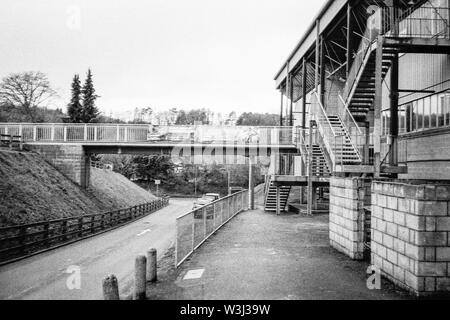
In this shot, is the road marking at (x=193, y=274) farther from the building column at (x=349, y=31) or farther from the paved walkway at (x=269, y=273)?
the building column at (x=349, y=31)

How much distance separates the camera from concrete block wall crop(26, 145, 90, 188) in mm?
25922

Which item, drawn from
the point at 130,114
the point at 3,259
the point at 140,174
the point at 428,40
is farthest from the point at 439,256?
the point at 130,114

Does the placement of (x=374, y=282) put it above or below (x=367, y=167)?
below

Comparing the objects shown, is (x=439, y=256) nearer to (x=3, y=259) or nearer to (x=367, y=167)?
(x=367, y=167)

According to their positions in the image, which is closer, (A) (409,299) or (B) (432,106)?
(A) (409,299)

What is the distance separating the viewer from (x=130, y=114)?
114 meters

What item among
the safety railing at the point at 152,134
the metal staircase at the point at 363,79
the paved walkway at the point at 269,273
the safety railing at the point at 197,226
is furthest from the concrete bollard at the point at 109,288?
the safety railing at the point at 152,134

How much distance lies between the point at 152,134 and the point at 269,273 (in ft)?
61.0

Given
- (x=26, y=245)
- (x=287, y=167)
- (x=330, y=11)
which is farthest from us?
(x=287, y=167)

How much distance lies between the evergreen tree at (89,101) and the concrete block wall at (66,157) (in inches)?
1260

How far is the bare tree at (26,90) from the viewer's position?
4541 centimetres

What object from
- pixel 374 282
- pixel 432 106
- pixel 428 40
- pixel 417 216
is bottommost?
pixel 374 282

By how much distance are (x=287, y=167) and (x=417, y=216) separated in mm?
17449

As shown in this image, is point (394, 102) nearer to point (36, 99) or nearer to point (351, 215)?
point (351, 215)
